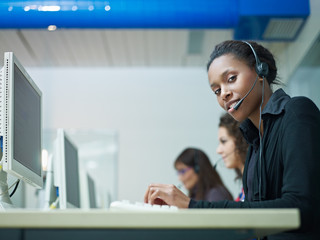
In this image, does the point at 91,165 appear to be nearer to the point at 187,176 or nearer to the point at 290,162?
the point at 187,176

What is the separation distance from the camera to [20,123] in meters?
1.53

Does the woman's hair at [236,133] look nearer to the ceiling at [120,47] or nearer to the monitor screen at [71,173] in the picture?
the monitor screen at [71,173]

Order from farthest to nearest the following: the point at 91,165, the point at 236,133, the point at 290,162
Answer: the point at 91,165 → the point at 236,133 → the point at 290,162

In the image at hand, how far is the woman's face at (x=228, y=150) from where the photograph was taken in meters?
2.91

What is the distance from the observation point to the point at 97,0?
12.0 ft

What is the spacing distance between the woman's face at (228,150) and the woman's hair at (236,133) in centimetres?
3

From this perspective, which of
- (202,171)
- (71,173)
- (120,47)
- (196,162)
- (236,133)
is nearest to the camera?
(71,173)

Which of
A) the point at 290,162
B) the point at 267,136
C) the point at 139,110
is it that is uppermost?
the point at 139,110

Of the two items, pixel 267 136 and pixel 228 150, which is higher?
pixel 228 150

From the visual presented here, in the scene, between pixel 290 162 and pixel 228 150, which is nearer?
pixel 290 162

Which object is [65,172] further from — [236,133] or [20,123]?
[236,133]

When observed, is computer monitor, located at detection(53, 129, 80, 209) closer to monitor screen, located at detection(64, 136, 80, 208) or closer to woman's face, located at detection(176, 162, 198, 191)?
monitor screen, located at detection(64, 136, 80, 208)

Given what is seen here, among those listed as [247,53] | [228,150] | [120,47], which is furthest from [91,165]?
[247,53]

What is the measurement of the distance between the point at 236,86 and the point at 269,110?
0.58ft
